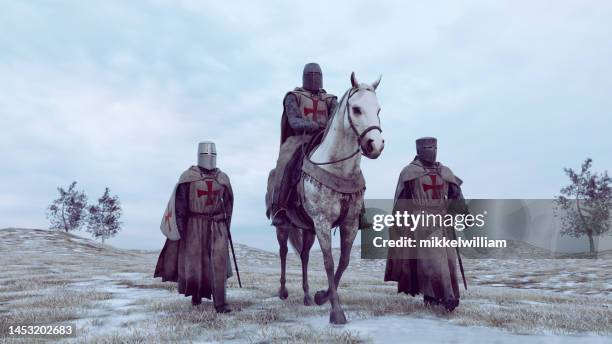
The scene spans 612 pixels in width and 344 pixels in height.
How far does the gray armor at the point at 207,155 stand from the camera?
8094mm

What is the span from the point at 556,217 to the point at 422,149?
4266 centimetres

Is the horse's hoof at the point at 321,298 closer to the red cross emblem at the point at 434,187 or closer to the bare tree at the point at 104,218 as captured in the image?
the red cross emblem at the point at 434,187

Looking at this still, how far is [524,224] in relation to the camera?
34344 mm

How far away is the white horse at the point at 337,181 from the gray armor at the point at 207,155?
181cm

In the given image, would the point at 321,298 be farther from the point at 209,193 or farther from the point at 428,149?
the point at 428,149

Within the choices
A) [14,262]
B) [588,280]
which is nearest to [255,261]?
[14,262]

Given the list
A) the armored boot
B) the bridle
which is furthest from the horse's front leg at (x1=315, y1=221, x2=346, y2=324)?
the armored boot

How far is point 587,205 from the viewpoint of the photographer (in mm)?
41312

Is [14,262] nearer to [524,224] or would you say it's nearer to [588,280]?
[588,280]

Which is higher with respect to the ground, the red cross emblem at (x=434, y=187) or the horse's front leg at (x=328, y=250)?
the red cross emblem at (x=434, y=187)

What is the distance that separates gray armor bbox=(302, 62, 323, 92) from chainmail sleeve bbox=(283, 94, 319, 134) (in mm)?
437

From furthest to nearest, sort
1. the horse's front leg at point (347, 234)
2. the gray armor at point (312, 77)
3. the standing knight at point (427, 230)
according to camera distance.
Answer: the gray armor at point (312, 77), the standing knight at point (427, 230), the horse's front leg at point (347, 234)

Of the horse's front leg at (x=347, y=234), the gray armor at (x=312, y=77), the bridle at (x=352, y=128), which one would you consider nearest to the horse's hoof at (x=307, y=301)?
the horse's front leg at (x=347, y=234)

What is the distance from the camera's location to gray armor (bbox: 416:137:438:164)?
7848mm
